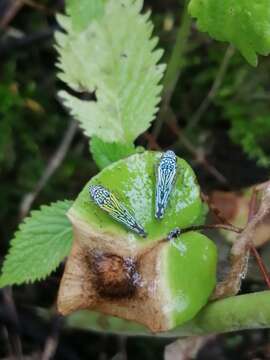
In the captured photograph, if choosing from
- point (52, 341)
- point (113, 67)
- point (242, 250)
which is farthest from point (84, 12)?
point (52, 341)

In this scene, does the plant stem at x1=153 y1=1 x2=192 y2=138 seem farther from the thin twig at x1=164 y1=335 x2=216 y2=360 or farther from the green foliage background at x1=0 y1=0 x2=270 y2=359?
the thin twig at x1=164 y1=335 x2=216 y2=360

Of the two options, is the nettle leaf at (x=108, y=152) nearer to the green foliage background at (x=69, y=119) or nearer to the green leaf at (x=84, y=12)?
the green leaf at (x=84, y=12)

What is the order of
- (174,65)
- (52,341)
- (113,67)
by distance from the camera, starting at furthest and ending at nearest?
(174,65)
(52,341)
(113,67)

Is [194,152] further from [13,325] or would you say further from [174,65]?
[13,325]

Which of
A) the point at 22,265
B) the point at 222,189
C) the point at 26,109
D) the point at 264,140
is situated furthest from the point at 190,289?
the point at 26,109

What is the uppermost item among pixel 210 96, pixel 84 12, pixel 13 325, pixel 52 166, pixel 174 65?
pixel 84 12

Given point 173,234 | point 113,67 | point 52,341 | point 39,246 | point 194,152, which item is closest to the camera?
point 173,234
